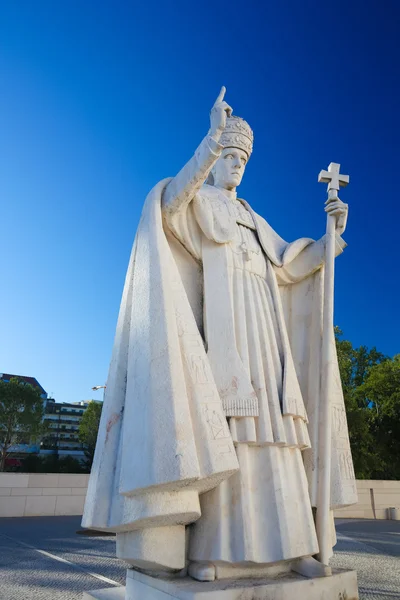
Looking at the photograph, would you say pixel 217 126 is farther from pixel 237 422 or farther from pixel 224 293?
pixel 237 422

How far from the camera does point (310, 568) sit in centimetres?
302

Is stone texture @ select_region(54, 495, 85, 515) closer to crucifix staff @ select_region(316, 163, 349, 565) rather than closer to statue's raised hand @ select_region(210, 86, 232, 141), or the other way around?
crucifix staff @ select_region(316, 163, 349, 565)

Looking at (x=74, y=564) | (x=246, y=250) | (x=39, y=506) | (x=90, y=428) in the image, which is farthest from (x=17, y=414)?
(x=246, y=250)

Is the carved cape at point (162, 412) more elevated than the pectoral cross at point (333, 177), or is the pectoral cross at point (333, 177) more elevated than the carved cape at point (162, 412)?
the pectoral cross at point (333, 177)

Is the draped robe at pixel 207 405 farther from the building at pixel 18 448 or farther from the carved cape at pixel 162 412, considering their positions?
the building at pixel 18 448

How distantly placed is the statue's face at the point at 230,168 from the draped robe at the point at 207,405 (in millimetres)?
305

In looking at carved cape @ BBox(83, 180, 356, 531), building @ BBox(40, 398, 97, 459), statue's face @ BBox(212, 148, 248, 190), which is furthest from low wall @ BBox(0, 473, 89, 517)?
building @ BBox(40, 398, 97, 459)

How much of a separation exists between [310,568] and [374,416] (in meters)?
30.6

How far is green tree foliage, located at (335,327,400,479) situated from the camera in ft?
89.5

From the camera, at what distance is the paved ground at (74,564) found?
173 inches

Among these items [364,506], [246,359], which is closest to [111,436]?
[246,359]

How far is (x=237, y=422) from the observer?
10.4 feet

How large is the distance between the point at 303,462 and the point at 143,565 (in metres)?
1.35

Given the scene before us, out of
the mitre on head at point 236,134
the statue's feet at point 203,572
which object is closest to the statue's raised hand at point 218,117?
the mitre on head at point 236,134
